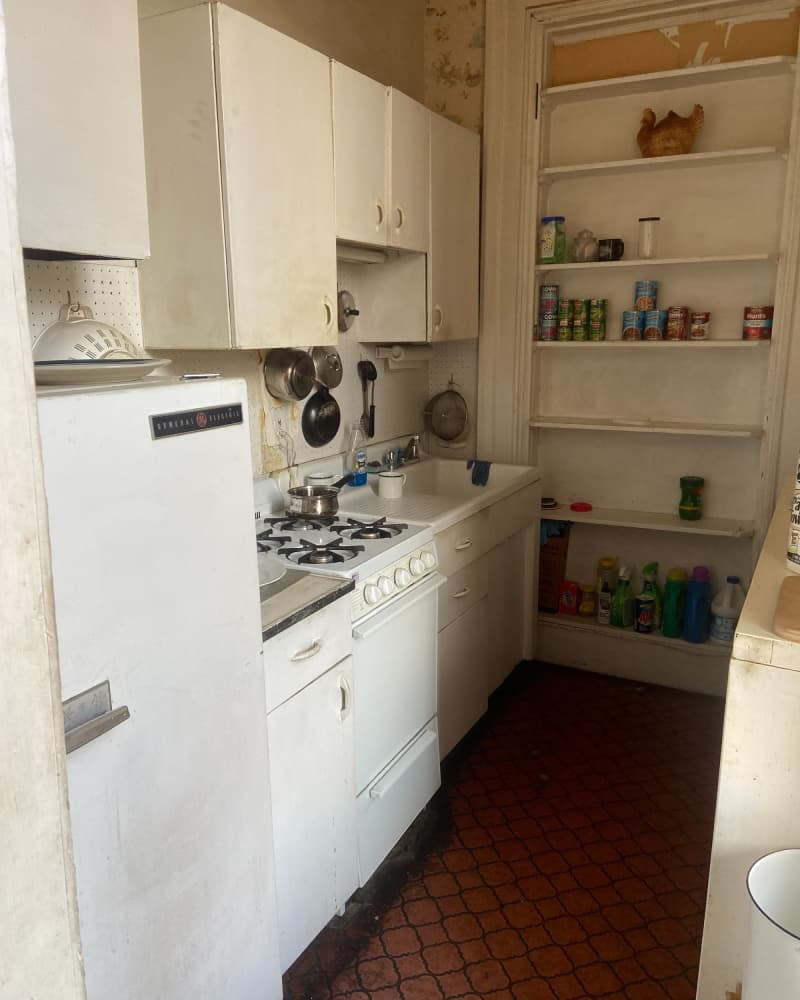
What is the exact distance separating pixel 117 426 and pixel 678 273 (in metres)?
2.67

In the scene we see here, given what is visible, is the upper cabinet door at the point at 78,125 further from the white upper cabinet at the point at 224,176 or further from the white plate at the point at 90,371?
the white upper cabinet at the point at 224,176

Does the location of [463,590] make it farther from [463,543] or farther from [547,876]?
[547,876]

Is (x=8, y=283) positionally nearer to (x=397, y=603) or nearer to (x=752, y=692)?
(x=752, y=692)

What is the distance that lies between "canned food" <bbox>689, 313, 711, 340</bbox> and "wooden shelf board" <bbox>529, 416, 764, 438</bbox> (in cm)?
36

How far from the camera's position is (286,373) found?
244 centimetres

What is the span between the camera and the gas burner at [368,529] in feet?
7.19

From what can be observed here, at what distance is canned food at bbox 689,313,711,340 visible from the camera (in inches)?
119

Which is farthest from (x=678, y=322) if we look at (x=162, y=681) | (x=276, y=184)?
(x=162, y=681)

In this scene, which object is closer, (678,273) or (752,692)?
(752,692)

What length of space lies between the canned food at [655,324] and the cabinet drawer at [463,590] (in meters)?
1.15

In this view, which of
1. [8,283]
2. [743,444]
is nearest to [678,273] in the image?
[743,444]

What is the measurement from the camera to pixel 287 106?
76.4 inches

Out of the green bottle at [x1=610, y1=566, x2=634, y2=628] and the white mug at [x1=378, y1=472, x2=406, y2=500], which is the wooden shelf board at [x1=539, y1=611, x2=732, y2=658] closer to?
the green bottle at [x1=610, y1=566, x2=634, y2=628]

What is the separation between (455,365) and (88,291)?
1983 mm
